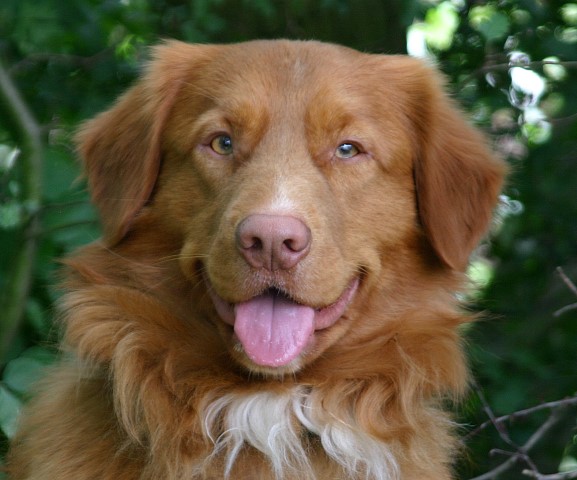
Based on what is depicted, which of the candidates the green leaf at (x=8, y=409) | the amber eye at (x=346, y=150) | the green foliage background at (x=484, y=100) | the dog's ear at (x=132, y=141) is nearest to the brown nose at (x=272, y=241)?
the amber eye at (x=346, y=150)

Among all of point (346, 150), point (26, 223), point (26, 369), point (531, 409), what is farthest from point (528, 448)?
point (26, 223)

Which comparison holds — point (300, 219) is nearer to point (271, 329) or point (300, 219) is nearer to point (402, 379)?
point (271, 329)

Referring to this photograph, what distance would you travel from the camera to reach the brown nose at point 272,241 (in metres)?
3.82

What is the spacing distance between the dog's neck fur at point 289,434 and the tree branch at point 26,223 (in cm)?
131

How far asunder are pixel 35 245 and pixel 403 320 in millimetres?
1726

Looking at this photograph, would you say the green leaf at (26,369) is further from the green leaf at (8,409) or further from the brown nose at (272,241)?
the brown nose at (272,241)

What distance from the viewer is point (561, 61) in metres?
5.72

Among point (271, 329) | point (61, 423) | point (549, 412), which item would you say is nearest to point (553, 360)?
point (549, 412)

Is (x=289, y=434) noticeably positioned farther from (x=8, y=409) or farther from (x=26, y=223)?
(x=26, y=223)

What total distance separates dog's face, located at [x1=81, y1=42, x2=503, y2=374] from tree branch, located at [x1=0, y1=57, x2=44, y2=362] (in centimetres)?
37

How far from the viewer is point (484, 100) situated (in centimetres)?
605

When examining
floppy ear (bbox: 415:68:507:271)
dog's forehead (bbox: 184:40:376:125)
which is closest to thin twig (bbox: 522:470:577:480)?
floppy ear (bbox: 415:68:507:271)

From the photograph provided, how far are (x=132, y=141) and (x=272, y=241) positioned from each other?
3.65ft

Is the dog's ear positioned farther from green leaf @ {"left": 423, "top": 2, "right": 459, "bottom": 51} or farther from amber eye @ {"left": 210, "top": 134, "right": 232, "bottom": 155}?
green leaf @ {"left": 423, "top": 2, "right": 459, "bottom": 51}
